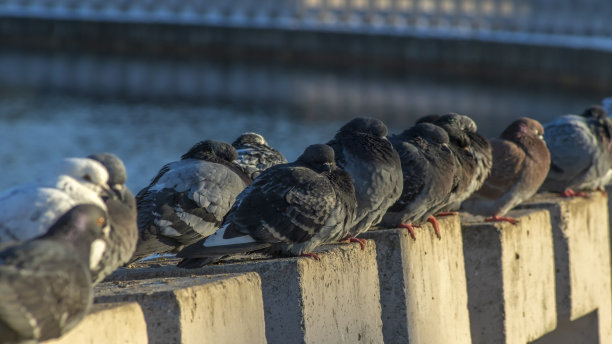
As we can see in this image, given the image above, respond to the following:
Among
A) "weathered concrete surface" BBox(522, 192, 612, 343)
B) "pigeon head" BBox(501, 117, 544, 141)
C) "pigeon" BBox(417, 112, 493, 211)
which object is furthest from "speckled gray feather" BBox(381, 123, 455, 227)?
"pigeon head" BBox(501, 117, 544, 141)

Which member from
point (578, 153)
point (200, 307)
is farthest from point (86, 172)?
point (578, 153)

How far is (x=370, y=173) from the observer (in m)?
8.35

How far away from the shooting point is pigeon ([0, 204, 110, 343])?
180 inches

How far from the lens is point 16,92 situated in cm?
5091

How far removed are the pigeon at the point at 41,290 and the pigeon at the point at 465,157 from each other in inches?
200

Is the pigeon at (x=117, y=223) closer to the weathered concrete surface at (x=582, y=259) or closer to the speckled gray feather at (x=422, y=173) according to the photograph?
the speckled gray feather at (x=422, y=173)

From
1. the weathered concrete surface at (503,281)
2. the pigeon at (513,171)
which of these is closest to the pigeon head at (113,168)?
the weathered concrete surface at (503,281)

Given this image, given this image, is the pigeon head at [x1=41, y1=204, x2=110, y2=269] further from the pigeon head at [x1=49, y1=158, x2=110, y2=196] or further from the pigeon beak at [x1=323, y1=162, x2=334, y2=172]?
the pigeon beak at [x1=323, y1=162, x2=334, y2=172]

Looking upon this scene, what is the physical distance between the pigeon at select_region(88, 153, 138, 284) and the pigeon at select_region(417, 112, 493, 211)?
4.01 meters

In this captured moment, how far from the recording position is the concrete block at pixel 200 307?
18.3 ft

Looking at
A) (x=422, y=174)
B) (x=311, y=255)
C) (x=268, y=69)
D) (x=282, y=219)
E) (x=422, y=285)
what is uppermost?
(x=268, y=69)

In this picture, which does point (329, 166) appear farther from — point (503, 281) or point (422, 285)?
point (503, 281)

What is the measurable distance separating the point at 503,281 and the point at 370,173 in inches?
58.0

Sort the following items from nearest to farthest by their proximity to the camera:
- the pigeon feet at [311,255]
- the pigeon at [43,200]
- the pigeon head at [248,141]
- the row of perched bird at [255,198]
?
the row of perched bird at [255,198], the pigeon at [43,200], the pigeon feet at [311,255], the pigeon head at [248,141]
